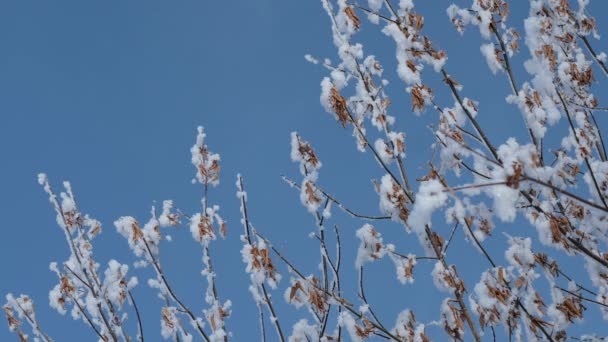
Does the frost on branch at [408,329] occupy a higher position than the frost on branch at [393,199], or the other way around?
the frost on branch at [393,199]

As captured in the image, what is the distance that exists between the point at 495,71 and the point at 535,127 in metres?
0.56

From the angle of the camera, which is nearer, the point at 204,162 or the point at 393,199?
the point at 393,199

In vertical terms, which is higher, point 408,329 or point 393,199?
point 393,199

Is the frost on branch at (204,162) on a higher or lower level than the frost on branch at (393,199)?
higher

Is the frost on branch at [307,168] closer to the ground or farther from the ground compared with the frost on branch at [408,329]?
farther from the ground

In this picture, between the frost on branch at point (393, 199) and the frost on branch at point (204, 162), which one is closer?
the frost on branch at point (393, 199)

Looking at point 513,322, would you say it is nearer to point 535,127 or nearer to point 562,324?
point 562,324

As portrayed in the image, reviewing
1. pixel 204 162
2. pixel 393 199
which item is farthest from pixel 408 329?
pixel 204 162

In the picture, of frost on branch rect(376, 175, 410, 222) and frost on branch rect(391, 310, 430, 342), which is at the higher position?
frost on branch rect(376, 175, 410, 222)

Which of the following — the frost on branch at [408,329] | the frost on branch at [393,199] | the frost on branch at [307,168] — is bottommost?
the frost on branch at [408,329]

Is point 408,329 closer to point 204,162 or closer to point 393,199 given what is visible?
point 393,199

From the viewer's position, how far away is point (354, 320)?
3.65 m

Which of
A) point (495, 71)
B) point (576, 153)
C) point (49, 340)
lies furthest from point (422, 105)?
point (49, 340)

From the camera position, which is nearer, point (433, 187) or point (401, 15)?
point (433, 187)
